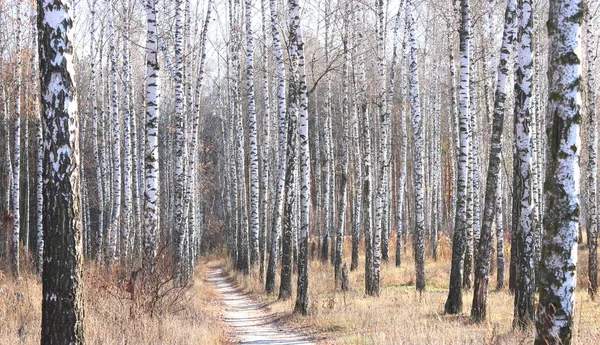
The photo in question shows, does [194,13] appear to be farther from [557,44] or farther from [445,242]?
[557,44]

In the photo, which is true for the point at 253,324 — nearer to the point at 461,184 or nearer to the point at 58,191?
the point at 461,184

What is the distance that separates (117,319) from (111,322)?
363mm

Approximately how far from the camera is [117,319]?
9141mm

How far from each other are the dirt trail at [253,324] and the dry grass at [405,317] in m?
0.36

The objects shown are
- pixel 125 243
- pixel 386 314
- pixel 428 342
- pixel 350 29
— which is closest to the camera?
pixel 428 342

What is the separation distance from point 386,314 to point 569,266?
6.39 meters

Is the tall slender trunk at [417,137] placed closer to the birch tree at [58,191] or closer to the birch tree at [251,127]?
the birch tree at [251,127]

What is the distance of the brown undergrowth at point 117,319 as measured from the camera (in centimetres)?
794

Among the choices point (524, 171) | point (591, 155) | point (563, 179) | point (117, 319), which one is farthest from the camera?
point (591, 155)

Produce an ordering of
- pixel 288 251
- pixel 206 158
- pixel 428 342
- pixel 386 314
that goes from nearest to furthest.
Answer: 1. pixel 428 342
2. pixel 386 314
3. pixel 288 251
4. pixel 206 158

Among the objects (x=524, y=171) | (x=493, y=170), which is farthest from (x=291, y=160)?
(x=524, y=171)

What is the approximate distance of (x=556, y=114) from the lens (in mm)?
5430

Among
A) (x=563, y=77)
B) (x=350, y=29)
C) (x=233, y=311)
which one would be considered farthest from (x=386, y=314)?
(x=350, y=29)

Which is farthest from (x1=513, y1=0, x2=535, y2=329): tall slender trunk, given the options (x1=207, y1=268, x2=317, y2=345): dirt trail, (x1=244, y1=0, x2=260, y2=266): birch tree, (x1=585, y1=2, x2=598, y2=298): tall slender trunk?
(x1=244, y1=0, x2=260, y2=266): birch tree
